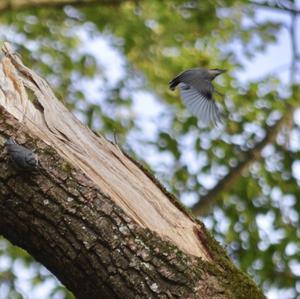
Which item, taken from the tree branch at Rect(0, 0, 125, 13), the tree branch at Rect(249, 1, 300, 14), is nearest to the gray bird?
the tree branch at Rect(249, 1, 300, 14)

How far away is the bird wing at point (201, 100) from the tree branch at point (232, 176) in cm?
274

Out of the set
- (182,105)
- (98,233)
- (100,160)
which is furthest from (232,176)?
(98,233)

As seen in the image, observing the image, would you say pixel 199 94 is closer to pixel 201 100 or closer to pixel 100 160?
pixel 201 100

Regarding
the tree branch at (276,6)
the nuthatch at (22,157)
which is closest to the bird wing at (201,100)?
the nuthatch at (22,157)

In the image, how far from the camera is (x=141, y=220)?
2.95 m

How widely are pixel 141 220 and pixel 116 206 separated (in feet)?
0.36

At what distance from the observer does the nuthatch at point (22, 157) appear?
2791mm

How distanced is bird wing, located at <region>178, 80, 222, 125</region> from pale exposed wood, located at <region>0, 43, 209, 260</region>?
1.12 m

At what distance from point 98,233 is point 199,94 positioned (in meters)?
1.74

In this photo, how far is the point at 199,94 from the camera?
440 cm

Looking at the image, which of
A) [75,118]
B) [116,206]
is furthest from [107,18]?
[116,206]

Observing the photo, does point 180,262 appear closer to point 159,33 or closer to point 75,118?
point 75,118

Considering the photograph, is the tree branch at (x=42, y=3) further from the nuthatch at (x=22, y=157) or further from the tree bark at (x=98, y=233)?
the nuthatch at (x=22, y=157)

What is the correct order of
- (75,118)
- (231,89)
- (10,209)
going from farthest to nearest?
(231,89) < (75,118) < (10,209)
